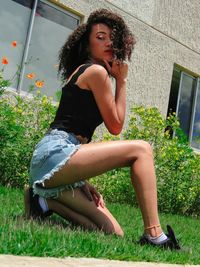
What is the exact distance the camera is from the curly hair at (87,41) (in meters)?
3.67

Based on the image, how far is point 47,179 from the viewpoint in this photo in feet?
11.1

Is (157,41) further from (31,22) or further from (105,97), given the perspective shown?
(105,97)

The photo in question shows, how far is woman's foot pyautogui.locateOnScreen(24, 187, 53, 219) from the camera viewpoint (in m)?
3.52

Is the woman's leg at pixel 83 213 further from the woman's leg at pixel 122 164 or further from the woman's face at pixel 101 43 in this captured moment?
the woman's face at pixel 101 43

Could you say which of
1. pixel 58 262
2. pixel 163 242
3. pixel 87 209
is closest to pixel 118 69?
pixel 87 209

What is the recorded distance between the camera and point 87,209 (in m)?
3.54

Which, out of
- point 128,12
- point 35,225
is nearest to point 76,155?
point 35,225

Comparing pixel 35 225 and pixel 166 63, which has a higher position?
pixel 166 63

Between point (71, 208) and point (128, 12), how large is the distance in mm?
6197

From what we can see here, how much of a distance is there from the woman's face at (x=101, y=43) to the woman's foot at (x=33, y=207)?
41.4 inches

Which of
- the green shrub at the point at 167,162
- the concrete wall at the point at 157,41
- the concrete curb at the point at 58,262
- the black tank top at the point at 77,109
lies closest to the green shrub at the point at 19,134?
the green shrub at the point at 167,162

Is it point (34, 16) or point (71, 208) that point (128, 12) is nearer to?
point (34, 16)

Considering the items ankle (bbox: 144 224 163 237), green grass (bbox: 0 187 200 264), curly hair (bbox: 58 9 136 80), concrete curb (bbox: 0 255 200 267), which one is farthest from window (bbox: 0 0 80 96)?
concrete curb (bbox: 0 255 200 267)

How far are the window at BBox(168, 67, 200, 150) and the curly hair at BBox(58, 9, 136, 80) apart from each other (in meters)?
6.59
